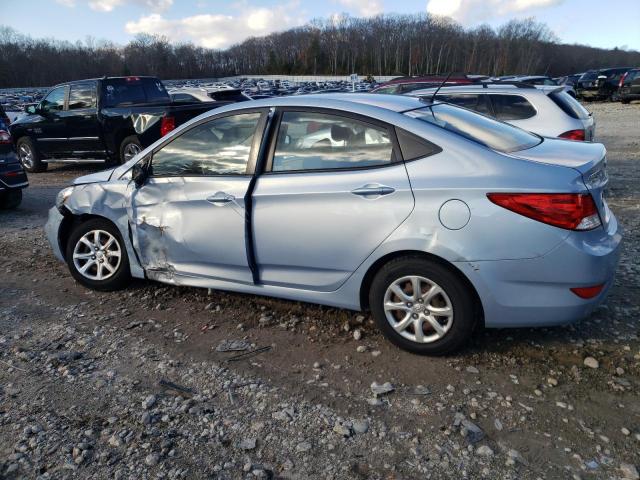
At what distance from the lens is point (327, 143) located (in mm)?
3438

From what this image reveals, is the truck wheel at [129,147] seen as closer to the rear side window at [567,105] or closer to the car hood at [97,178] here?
the car hood at [97,178]

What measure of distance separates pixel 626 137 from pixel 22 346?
51.0ft

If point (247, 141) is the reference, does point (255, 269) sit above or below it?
below

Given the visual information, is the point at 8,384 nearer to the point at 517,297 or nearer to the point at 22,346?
the point at 22,346

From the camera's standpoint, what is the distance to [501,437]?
256 centimetres

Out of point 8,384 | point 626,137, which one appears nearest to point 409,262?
point 8,384

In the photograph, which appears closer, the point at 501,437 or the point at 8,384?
the point at 501,437

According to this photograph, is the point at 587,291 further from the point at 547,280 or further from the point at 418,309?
the point at 418,309

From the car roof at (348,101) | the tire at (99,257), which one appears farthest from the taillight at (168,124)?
the car roof at (348,101)

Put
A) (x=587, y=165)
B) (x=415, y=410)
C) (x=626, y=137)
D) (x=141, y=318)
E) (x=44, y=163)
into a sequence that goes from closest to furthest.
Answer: (x=415, y=410), (x=587, y=165), (x=141, y=318), (x=44, y=163), (x=626, y=137)

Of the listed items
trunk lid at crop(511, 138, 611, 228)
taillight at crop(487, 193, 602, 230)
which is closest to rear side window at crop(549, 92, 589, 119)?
trunk lid at crop(511, 138, 611, 228)

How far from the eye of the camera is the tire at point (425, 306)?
3051 millimetres

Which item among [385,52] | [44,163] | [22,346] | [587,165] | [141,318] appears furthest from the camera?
[385,52]

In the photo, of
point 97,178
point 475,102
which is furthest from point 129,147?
point 475,102
